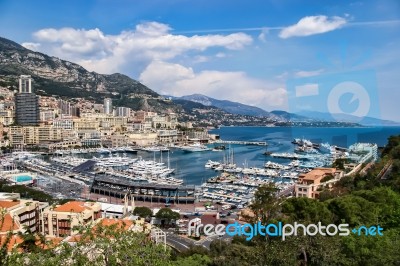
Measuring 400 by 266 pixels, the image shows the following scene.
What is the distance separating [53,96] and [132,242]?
41.5 metres

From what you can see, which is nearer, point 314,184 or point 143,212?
point 143,212

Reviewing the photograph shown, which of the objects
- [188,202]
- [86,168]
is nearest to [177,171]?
[86,168]

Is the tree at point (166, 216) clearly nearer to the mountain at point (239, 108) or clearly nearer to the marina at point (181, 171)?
the marina at point (181, 171)

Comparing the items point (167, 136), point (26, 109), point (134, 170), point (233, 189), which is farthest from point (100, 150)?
point (233, 189)

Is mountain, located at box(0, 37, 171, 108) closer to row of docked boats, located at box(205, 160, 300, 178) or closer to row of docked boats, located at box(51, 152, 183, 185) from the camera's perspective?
row of docked boats, located at box(51, 152, 183, 185)

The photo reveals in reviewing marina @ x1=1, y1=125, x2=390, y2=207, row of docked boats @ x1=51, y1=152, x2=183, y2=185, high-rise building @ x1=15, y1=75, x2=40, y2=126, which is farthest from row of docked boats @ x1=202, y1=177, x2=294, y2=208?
high-rise building @ x1=15, y1=75, x2=40, y2=126

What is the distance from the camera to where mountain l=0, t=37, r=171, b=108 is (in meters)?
41.4

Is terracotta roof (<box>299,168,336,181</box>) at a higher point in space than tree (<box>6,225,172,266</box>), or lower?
lower

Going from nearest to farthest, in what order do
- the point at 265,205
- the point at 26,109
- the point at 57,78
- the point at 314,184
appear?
1. the point at 265,205
2. the point at 314,184
3. the point at 26,109
4. the point at 57,78

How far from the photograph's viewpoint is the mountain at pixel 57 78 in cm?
4138

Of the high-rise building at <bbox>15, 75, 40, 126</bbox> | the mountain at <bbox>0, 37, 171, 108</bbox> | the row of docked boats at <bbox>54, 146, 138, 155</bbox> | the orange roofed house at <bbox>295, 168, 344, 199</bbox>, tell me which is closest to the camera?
the orange roofed house at <bbox>295, 168, 344, 199</bbox>

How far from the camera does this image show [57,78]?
156ft

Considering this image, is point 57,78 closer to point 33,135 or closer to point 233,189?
point 33,135

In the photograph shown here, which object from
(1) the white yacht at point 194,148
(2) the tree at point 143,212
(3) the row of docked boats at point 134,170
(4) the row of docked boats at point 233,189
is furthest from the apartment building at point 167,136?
(2) the tree at point 143,212
